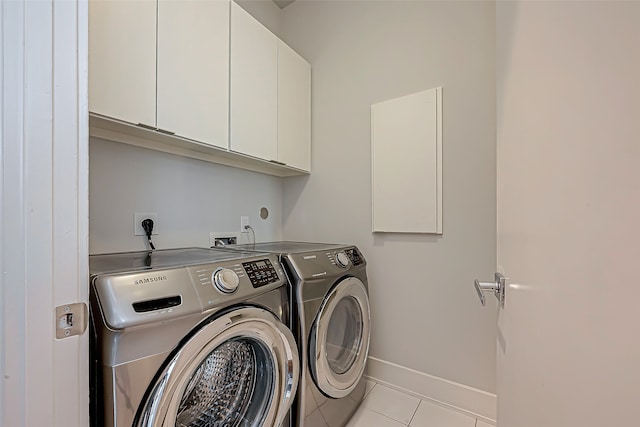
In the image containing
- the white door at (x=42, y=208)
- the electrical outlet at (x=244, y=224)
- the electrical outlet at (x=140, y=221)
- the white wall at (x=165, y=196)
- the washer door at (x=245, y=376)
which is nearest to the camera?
the white door at (x=42, y=208)

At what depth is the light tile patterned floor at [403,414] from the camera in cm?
152

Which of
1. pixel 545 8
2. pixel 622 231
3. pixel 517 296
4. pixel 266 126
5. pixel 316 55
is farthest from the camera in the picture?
pixel 316 55

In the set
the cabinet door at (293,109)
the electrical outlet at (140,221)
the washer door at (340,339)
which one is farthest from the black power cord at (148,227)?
the washer door at (340,339)

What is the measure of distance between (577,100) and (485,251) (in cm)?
134

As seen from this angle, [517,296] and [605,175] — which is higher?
[605,175]

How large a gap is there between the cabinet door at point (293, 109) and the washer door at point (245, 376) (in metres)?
1.19

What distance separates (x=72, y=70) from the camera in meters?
0.59

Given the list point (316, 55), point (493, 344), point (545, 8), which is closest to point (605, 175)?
point (545, 8)

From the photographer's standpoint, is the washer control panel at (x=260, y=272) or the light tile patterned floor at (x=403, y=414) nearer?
the washer control panel at (x=260, y=272)

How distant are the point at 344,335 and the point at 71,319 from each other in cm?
131

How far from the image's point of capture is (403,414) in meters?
1.59

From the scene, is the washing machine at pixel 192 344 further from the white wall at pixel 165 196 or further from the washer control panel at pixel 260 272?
the white wall at pixel 165 196

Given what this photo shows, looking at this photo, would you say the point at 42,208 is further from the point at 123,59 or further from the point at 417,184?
the point at 417,184

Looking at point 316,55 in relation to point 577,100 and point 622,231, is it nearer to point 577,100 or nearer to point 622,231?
point 577,100
